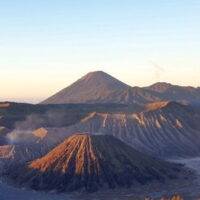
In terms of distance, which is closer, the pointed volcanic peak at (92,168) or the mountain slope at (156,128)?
the pointed volcanic peak at (92,168)

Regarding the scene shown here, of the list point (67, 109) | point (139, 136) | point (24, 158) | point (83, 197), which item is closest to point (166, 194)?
point (83, 197)

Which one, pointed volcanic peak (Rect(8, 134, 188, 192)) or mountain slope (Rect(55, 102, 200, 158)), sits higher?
mountain slope (Rect(55, 102, 200, 158))

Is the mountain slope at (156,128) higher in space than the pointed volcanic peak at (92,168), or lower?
higher

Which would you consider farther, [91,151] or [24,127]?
[24,127]

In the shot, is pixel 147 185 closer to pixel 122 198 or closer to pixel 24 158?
pixel 122 198

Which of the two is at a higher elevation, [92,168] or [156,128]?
[156,128]

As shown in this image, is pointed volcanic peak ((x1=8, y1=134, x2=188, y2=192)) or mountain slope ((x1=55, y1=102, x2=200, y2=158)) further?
mountain slope ((x1=55, y1=102, x2=200, y2=158))

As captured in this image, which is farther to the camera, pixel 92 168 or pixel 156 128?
pixel 156 128

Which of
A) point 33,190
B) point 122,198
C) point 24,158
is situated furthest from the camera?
point 24,158
